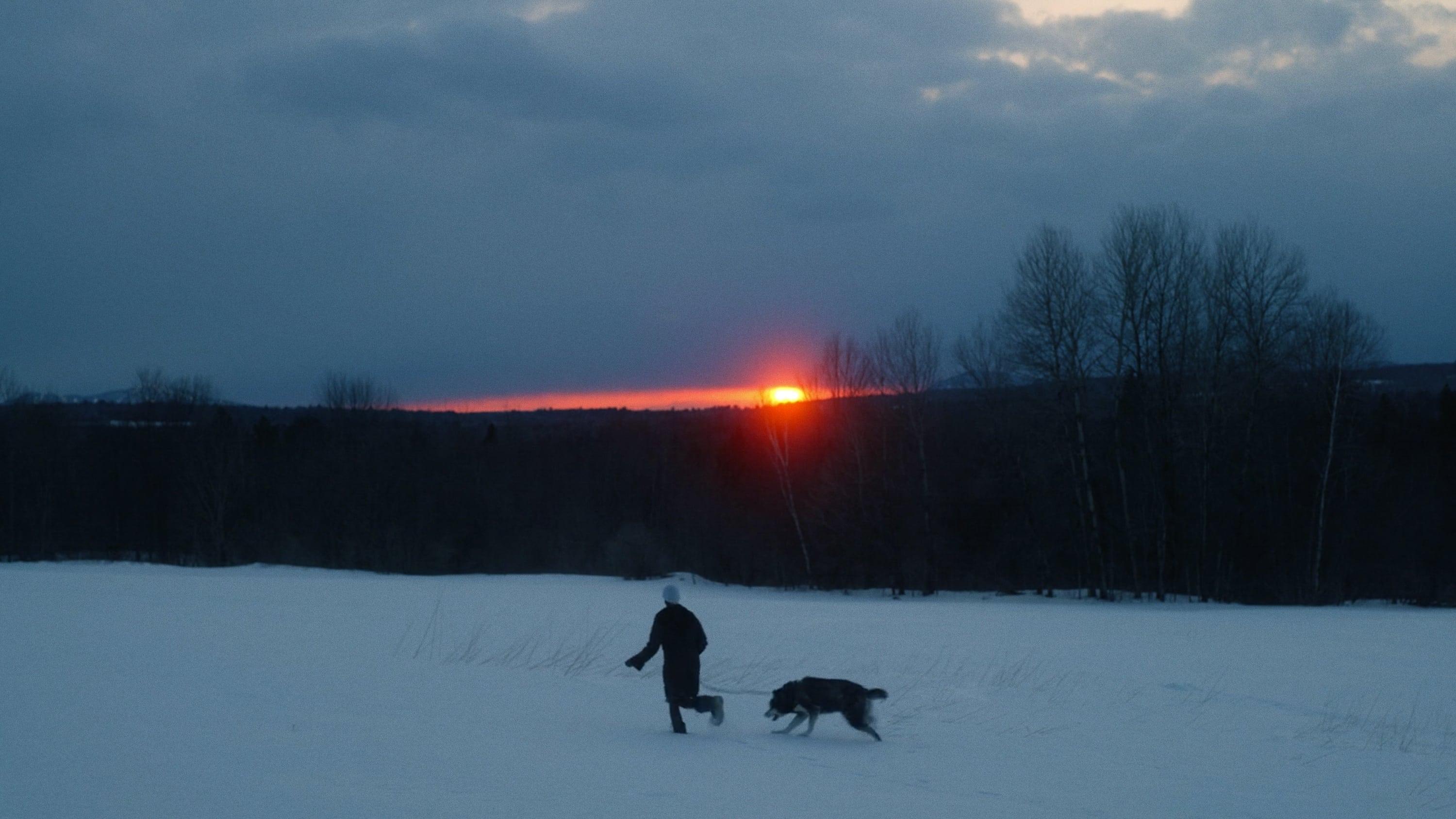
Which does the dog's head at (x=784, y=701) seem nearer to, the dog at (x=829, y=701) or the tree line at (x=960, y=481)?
the dog at (x=829, y=701)

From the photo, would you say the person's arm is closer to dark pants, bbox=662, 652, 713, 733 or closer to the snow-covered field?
dark pants, bbox=662, 652, 713, 733

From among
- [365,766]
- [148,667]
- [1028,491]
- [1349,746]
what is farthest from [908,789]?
[1028,491]

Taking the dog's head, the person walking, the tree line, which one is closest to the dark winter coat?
the person walking

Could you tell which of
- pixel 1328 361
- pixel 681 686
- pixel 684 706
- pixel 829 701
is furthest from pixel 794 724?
pixel 1328 361

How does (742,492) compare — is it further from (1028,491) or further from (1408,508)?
(1408,508)

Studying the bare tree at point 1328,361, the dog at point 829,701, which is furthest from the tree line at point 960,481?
the dog at point 829,701

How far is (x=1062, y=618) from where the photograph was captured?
977 inches

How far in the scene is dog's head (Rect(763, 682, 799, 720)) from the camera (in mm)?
10148

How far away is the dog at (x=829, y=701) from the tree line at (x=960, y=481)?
22893 mm

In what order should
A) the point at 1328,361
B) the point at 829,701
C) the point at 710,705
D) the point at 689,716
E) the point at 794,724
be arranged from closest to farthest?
1. the point at 710,705
2. the point at 829,701
3. the point at 794,724
4. the point at 689,716
5. the point at 1328,361

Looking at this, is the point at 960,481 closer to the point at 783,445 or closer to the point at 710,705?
the point at 783,445

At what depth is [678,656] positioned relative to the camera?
32.0 ft

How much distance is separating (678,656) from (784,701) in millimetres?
1289

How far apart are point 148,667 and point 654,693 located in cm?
599
